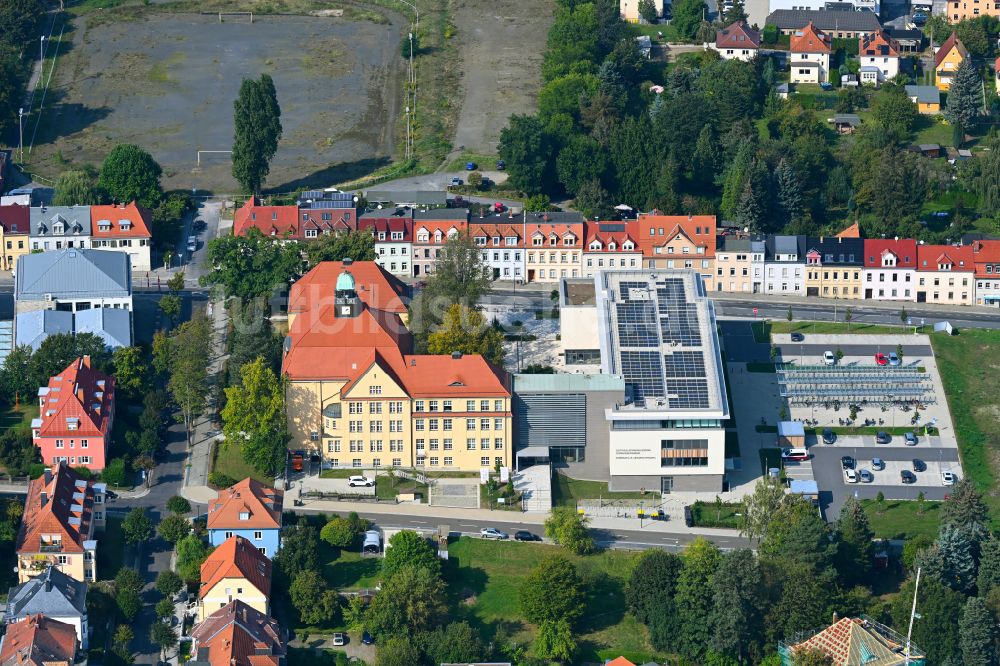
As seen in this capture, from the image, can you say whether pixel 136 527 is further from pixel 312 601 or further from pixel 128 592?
pixel 312 601

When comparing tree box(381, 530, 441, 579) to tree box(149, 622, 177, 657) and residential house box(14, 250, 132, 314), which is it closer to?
tree box(149, 622, 177, 657)

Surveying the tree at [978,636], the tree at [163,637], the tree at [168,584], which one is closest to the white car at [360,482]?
the tree at [168,584]

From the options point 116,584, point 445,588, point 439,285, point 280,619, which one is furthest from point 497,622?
point 439,285

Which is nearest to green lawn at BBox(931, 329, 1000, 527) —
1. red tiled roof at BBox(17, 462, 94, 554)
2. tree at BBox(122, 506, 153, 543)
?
tree at BBox(122, 506, 153, 543)

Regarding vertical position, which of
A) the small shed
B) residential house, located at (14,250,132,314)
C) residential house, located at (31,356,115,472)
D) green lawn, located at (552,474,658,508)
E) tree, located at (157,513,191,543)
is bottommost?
tree, located at (157,513,191,543)

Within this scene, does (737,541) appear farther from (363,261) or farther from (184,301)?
(184,301)

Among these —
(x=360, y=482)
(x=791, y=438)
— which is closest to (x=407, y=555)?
(x=360, y=482)

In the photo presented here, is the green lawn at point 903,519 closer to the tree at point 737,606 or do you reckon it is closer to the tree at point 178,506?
the tree at point 737,606
